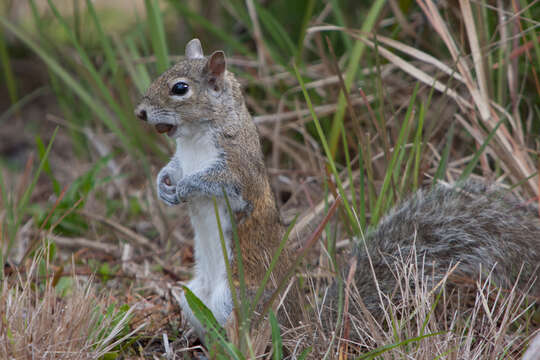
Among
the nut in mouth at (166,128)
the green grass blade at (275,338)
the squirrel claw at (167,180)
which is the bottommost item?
the green grass blade at (275,338)

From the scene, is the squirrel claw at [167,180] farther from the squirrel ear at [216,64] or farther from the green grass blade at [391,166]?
the green grass blade at [391,166]

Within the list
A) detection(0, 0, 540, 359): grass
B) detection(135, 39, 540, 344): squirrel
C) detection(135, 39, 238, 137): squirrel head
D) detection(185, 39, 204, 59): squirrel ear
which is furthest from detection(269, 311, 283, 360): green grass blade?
detection(185, 39, 204, 59): squirrel ear

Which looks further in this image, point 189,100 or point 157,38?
point 157,38

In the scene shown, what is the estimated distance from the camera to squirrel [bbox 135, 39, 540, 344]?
1983mm

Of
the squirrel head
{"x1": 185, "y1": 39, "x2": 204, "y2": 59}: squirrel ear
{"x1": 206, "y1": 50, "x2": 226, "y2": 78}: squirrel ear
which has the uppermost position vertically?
{"x1": 185, "y1": 39, "x2": 204, "y2": 59}: squirrel ear

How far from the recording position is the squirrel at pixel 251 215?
6.51 feet

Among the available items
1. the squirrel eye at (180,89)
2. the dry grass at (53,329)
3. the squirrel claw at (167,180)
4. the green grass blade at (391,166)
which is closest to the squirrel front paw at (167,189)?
the squirrel claw at (167,180)

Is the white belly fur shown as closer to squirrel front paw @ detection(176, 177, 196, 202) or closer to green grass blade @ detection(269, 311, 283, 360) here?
squirrel front paw @ detection(176, 177, 196, 202)

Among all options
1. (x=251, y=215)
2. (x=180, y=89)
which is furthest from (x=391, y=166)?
(x=180, y=89)

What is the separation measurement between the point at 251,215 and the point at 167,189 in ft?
0.88

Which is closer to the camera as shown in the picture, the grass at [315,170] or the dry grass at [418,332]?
the dry grass at [418,332]

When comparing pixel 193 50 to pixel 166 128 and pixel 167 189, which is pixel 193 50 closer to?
pixel 166 128

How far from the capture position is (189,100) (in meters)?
2.04

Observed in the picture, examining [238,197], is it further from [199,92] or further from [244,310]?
Answer: [244,310]
